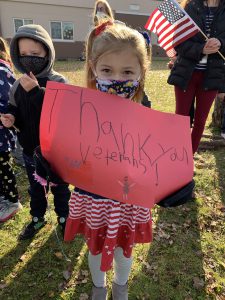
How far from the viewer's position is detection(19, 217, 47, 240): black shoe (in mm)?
3141

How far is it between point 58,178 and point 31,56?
1.24 metres

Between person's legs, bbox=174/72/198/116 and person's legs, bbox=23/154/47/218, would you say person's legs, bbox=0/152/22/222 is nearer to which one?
person's legs, bbox=23/154/47/218

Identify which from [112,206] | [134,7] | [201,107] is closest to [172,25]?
[201,107]

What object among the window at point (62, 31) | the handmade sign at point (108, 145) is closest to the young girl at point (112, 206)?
the handmade sign at point (108, 145)

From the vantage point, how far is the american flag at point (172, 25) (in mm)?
3137

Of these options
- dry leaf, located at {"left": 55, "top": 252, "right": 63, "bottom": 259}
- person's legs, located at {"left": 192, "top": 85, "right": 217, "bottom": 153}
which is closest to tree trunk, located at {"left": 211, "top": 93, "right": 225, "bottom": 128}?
person's legs, located at {"left": 192, "top": 85, "right": 217, "bottom": 153}

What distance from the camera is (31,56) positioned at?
8.18 feet

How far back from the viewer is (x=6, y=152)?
124 inches

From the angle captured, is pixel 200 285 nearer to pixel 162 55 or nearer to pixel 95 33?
pixel 95 33

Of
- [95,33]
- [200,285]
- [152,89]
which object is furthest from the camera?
[152,89]

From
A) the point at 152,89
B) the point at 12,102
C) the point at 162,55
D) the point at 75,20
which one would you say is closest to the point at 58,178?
the point at 12,102

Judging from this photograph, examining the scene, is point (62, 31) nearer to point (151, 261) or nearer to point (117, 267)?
point (151, 261)

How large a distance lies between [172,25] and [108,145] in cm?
227

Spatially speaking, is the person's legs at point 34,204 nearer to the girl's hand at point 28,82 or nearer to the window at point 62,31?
the girl's hand at point 28,82
